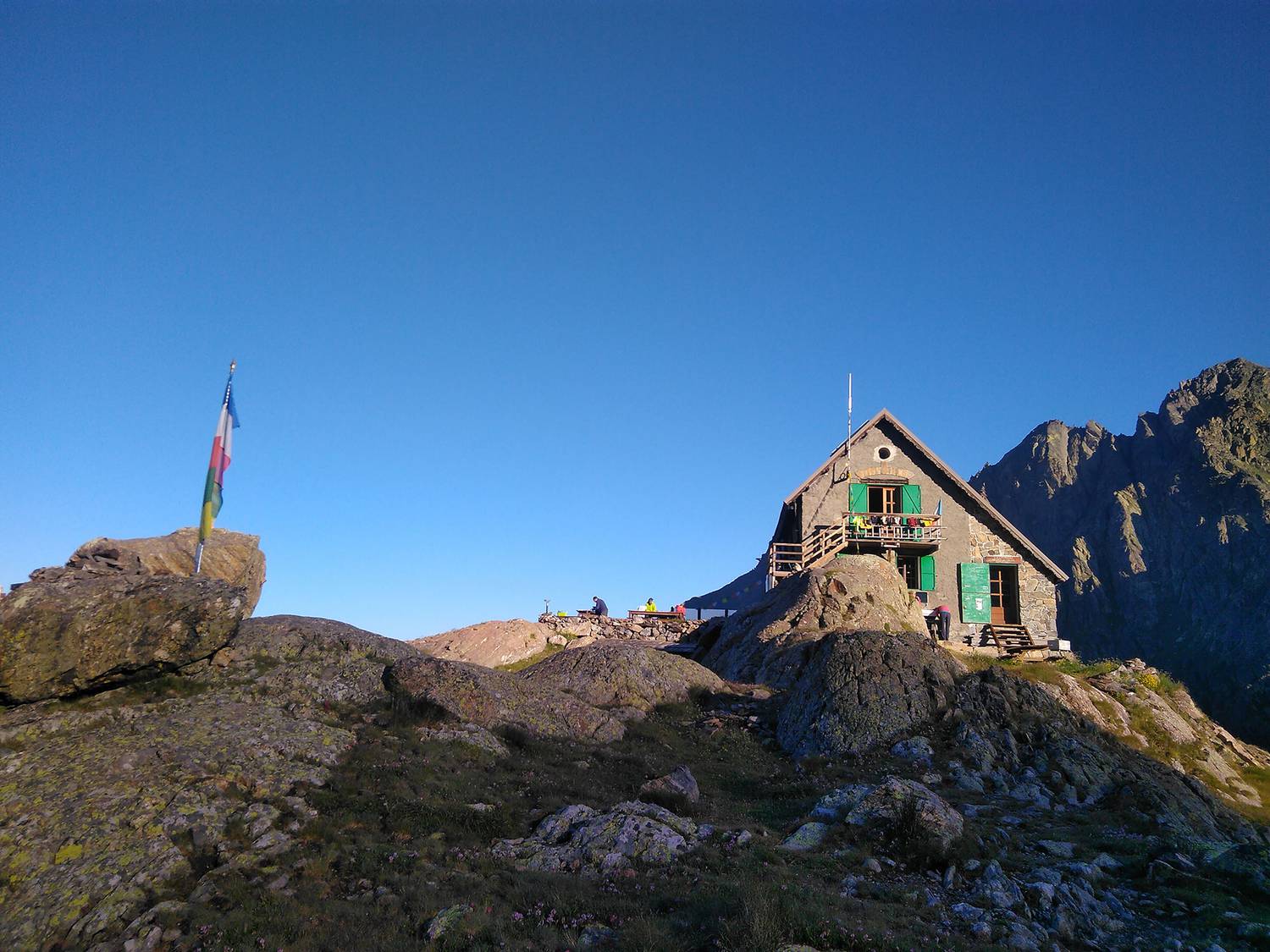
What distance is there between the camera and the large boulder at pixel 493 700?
17.9 meters

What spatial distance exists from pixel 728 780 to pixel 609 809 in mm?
6179

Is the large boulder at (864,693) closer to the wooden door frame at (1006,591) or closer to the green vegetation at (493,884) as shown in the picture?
the green vegetation at (493,884)

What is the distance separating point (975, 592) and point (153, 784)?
3831 centimetres

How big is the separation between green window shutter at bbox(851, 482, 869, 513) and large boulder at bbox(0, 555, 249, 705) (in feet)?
107

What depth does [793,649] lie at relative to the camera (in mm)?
28484

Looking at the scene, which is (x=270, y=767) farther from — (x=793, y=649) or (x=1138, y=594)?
(x=1138, y=594)

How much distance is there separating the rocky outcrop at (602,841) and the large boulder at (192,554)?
1406cm

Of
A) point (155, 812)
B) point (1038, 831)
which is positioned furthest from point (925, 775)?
point (155, 812)

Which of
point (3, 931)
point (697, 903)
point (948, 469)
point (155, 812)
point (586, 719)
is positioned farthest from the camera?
point (948, 469)

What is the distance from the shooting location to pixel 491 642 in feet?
130

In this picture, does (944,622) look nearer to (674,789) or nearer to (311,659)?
(674,789)

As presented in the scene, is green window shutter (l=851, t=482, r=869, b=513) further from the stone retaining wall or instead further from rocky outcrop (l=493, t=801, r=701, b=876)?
rocky outcrop (l=493, t=801, r=701, b=876)

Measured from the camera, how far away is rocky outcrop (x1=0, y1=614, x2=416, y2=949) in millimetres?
9797

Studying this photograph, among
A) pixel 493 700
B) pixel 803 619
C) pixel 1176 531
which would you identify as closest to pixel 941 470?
pixel 803 619
